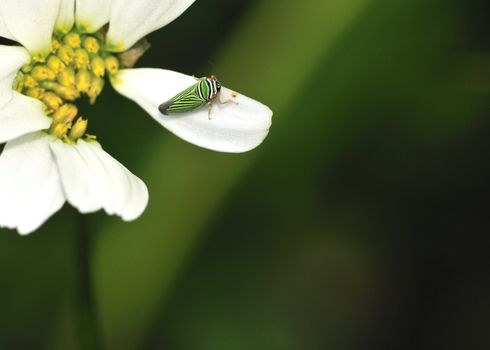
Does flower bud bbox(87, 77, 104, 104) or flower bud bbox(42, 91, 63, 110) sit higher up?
flower bud bbox(87, 77, 104, 104)

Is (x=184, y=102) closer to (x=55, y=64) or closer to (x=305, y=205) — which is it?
(x=55, y=64)

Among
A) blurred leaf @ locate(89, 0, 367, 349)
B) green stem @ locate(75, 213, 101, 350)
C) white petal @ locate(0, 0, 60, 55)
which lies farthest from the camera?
blurred leaf @ locate(89, 0, 367, 349)

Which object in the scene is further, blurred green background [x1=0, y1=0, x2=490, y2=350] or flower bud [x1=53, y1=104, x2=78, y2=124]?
blurred green background [x1=0, y1=0, x2=490, y2=350]

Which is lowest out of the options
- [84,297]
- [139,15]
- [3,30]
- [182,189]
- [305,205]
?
[84,297]

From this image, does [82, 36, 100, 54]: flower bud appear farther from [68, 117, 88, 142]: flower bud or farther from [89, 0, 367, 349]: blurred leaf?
[89, 0, 367, 349]: blurred leaf

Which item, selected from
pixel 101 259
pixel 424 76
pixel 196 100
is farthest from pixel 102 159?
pixel 424 76

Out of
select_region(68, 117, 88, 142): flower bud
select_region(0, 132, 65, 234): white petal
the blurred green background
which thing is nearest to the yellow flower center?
select_region(68, 117, 88, 142): flower bud

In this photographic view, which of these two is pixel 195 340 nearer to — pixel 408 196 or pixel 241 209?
pixel 241 209

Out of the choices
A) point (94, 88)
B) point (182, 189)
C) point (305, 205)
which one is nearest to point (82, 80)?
point (94, 88)
